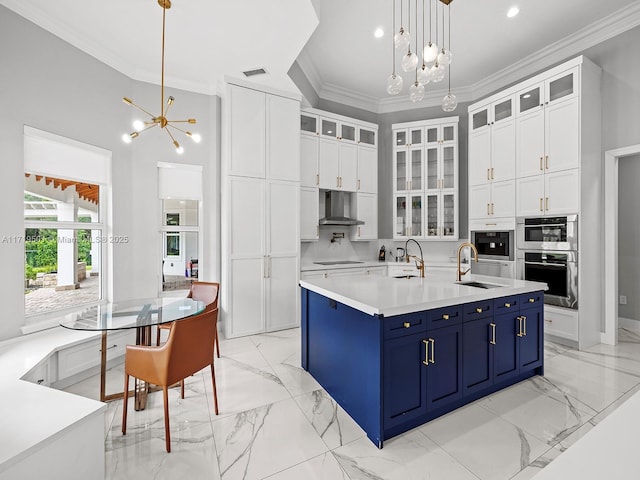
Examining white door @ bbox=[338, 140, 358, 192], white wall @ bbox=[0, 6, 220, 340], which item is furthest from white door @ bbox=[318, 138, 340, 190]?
white wall @ bbox=[0, 6, 220, 340]

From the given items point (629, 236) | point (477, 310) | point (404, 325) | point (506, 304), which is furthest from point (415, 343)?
point (629, 236)

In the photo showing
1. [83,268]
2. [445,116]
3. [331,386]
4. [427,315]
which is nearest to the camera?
[427,315]

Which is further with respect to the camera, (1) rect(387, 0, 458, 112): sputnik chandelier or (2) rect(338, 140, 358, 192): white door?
(2) rect(338, 140, 358, 192): white door

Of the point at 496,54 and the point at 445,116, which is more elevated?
the point at 496,54

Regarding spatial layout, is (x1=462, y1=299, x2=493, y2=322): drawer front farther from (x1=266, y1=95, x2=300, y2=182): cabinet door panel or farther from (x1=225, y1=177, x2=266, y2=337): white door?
(x1=266, y1=95, x2=300, y2=182): cabinet door panel

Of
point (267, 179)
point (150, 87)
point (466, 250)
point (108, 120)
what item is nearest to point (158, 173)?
point (108, 120)

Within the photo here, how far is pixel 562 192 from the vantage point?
3.64m

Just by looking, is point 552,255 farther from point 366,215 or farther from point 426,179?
point 366,215

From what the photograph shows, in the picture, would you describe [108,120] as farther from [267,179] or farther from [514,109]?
[514,109]

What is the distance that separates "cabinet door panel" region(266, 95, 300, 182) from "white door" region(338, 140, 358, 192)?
940mm

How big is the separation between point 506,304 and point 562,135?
2479 millimetres

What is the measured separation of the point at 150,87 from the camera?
380 centimetres

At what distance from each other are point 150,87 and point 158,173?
1056mm

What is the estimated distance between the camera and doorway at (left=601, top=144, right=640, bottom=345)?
12.0ft
